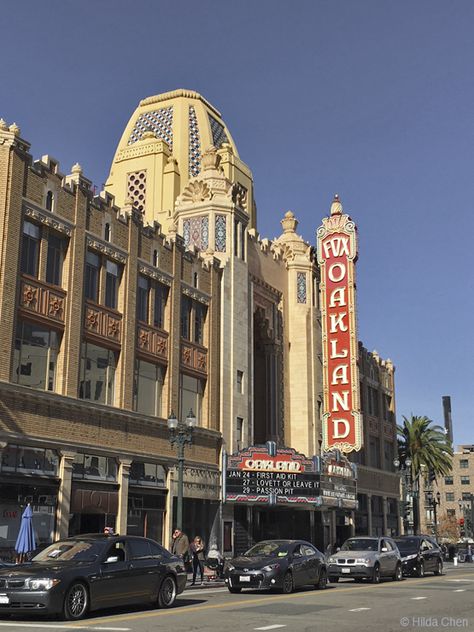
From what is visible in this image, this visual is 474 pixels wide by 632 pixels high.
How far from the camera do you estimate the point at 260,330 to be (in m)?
44.3

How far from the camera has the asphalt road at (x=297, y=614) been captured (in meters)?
12.9

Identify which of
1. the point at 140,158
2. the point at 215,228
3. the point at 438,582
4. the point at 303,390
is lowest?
the point at 438,582

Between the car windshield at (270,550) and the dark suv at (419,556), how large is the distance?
9307mm

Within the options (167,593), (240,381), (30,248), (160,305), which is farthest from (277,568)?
(240,381)

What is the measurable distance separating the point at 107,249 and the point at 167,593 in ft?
57.2

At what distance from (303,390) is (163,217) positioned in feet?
43.8

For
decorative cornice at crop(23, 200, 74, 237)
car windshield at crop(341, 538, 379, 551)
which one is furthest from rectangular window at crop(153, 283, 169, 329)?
car windshield at crop(341, 538, 379, 551)

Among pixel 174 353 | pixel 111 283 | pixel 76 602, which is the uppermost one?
pixel 111 283

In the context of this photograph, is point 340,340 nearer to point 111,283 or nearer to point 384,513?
point 111,283

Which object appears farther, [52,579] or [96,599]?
[96,599]

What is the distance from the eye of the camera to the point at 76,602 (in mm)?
13945

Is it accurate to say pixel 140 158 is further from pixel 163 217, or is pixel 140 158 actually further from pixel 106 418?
pixel 106 418

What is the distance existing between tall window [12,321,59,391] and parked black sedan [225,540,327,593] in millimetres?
9940

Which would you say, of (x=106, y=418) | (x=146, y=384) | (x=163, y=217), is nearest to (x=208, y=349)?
(x=146, y=384)
